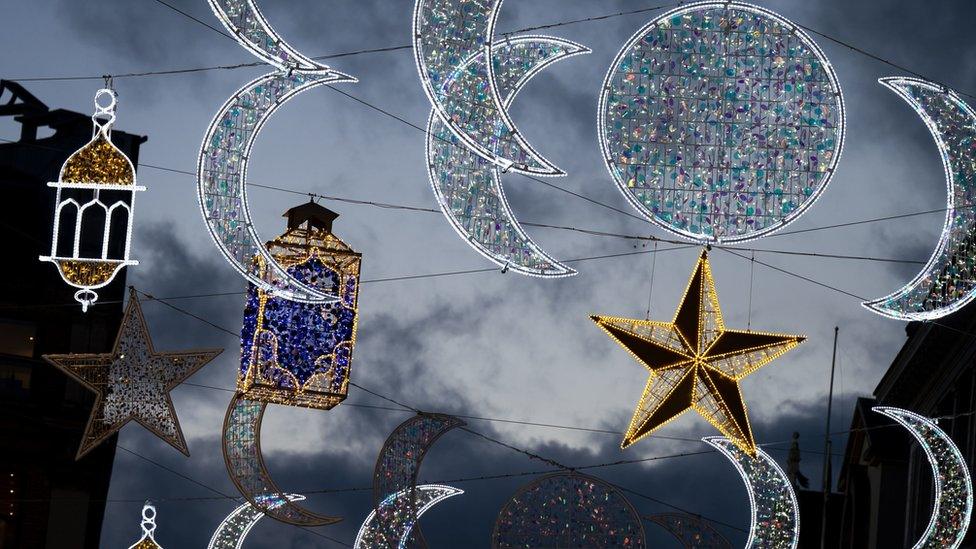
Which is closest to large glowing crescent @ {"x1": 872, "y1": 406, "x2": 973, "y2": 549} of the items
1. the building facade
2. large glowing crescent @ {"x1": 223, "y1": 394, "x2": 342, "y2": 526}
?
large glowing crescent @ {"x1": 223, "y1": 394, "x2": 342, "y2": 526}

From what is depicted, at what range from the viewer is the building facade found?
33.1 meters

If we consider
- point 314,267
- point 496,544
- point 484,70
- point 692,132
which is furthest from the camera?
point 496,544

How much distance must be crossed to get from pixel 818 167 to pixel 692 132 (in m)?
1.10

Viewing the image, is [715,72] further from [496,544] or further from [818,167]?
[496,544]

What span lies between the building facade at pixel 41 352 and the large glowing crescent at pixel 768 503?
16.1m

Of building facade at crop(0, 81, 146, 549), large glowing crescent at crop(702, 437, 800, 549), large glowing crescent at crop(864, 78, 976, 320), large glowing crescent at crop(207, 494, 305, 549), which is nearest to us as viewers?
large glowing crescent at crop(864, 78, 976, 320)

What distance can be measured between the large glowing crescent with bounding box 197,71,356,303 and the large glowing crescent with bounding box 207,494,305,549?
27.6ft

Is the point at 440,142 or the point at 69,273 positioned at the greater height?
the point at 440,142

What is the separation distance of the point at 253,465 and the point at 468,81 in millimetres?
8010

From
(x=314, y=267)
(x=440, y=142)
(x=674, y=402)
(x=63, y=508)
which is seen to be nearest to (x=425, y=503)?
(x=314, y=267)

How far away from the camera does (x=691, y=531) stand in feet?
81.3

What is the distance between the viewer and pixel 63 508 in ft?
109

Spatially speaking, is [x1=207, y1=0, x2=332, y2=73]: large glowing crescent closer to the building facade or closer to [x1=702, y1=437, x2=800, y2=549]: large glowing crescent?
[x1=702, y1=437, x2=800, y2=549]: large glowing crescent

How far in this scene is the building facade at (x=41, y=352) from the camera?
33.1m
